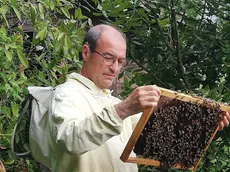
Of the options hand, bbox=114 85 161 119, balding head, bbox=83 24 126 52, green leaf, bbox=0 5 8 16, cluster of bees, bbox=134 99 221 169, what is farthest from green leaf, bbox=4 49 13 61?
hand, bbox=114 85 161 119

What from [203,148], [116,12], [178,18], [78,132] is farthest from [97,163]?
[178,18]

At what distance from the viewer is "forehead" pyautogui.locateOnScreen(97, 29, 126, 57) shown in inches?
93.2

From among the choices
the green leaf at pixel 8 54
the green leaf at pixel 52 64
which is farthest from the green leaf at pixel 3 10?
the green leaf at pixel 52 64

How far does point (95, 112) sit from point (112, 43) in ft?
1.22

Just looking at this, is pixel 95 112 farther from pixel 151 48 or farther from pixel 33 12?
pixel 151 48

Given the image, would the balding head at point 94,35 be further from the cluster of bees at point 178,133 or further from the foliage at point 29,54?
the foliage at point 29,54

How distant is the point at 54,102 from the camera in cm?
221

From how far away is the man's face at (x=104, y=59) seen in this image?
2364 millimetres

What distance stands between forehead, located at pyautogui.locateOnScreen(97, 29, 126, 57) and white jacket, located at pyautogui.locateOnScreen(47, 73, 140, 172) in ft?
0.57

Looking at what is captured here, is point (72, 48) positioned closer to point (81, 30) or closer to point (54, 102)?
point (81, 30)

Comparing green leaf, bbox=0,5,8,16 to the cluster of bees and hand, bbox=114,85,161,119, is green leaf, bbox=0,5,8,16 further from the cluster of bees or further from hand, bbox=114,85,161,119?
hand, bbox=114,85,161,119

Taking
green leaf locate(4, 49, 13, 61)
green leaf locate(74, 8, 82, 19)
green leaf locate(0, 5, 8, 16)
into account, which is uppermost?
green leaf locate(0, 5, 8, 16)

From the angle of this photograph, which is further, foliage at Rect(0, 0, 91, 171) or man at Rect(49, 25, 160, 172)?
foliage at Rect(0, 0, 91, 171)

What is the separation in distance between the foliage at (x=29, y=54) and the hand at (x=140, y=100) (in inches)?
61.6
